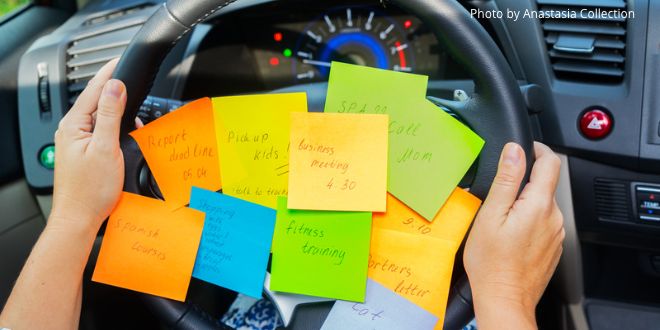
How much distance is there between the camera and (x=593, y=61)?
1.24m

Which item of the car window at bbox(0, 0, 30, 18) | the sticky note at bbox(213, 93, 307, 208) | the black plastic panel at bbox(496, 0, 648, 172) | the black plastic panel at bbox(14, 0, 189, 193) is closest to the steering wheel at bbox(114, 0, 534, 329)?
the sticky note at bbox(213, 93, 307, 208)

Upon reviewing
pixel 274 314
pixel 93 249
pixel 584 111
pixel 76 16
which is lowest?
pixel 274 314

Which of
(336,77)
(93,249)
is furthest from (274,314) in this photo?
(336,77)

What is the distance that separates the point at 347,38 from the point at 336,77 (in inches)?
27.7

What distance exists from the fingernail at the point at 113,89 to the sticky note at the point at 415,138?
300mm

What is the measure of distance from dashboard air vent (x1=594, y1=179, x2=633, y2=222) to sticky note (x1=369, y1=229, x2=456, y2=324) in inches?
21.5

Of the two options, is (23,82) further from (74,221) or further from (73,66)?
(74,221)

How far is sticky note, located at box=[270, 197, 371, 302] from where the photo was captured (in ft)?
2.90

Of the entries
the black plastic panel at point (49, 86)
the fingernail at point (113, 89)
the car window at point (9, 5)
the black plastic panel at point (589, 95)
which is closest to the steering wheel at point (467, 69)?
the fingernail at point (113, 89)

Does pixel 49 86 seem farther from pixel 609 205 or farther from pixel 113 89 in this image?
pixel 609 205

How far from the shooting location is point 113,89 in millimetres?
904

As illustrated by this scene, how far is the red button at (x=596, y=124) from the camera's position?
47.9 inches

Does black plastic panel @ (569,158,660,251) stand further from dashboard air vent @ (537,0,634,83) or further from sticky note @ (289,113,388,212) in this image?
sticky note @ (289,113,388,212)

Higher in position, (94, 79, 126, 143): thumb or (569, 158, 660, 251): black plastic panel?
(94, 79, 126, 143): thumb
